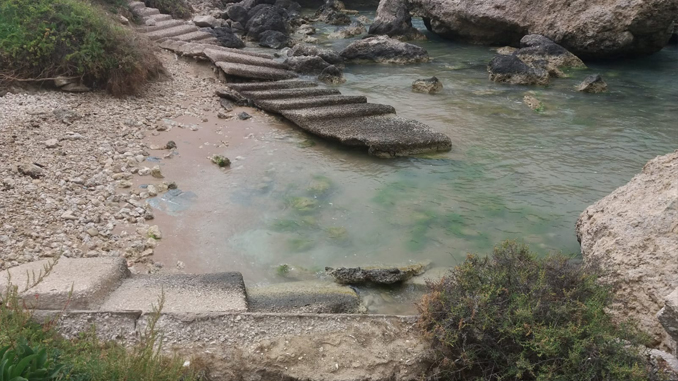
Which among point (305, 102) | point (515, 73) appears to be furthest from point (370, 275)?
point (515, 73)

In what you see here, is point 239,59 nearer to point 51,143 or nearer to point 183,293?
point 51,143

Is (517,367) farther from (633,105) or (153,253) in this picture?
(633,105)

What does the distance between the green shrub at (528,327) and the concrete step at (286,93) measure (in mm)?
6371

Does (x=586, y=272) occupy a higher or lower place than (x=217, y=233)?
higher

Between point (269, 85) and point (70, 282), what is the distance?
6.73 m

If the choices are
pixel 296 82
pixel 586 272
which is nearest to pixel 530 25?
pixel 296 82

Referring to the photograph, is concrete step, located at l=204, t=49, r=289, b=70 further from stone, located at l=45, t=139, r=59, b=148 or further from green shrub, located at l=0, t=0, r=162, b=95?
stone, located at l=45, t=139, r=59, b=148

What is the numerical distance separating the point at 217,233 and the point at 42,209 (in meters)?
1.68

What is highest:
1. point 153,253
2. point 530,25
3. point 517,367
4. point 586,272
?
point 530,25

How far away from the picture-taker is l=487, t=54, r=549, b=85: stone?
12.1 metres

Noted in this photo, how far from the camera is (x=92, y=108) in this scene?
320 inches

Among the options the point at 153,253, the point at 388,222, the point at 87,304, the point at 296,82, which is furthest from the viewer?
the point at 296,82

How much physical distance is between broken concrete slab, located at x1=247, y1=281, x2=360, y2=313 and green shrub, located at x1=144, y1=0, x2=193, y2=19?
12214 mm

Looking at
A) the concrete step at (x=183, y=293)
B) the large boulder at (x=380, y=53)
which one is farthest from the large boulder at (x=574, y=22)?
the concrete step at (x=183, y=293)
